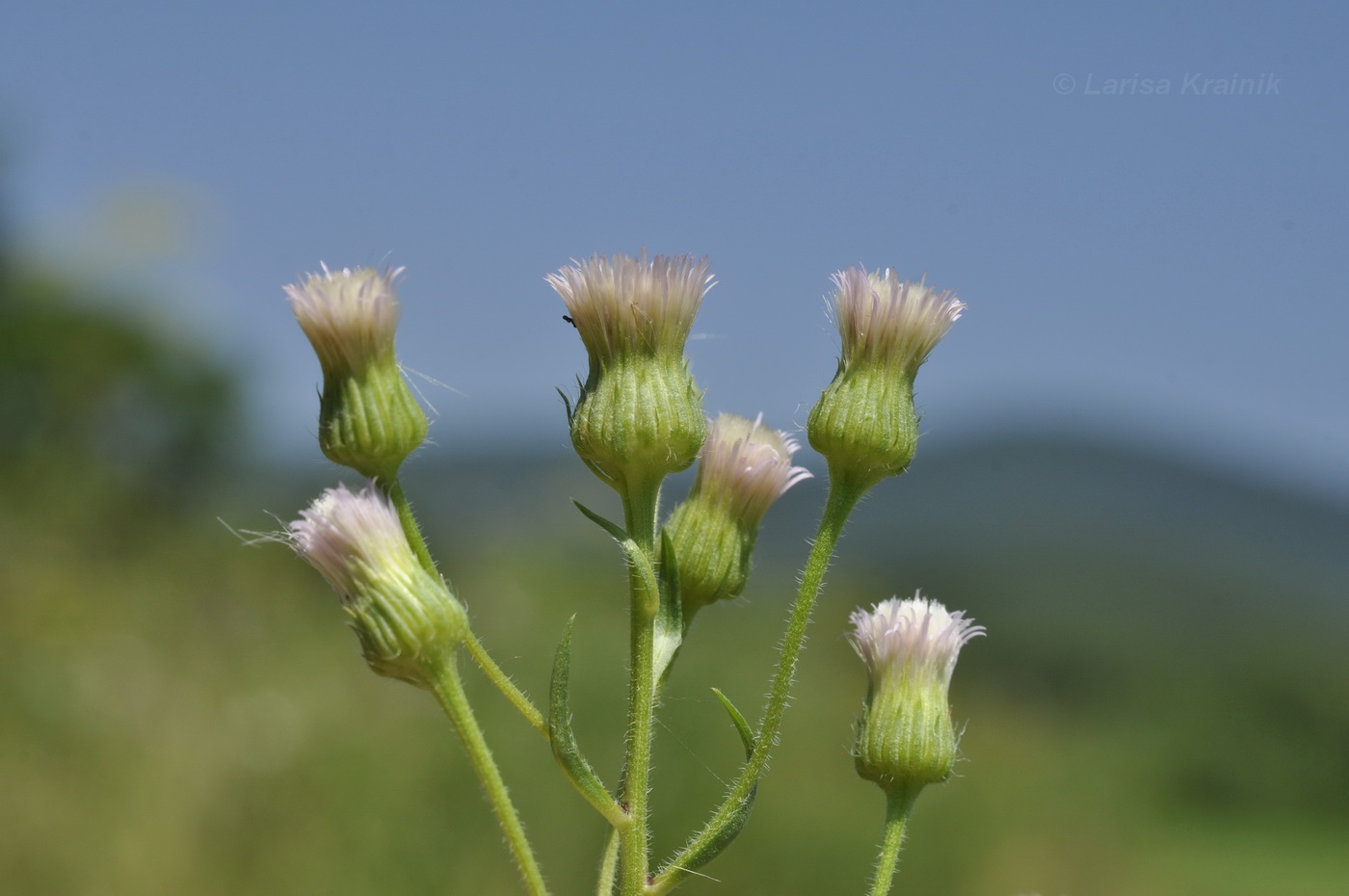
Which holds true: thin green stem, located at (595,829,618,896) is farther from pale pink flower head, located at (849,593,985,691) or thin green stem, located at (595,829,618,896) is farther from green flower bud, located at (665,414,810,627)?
pale pink flower head, located at (849,593,985,691)

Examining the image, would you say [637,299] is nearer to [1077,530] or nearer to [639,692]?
[639,692]

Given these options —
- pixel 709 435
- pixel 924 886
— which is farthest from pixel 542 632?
pixel 709 435

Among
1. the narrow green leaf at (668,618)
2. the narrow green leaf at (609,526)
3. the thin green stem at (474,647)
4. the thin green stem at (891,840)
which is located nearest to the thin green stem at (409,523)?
the thin green stem at (474,647)

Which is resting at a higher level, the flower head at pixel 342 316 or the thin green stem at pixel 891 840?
the flower head at pixel 342 316

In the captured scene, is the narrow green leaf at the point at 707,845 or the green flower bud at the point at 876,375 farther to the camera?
the green flower bud at the point at 876,375

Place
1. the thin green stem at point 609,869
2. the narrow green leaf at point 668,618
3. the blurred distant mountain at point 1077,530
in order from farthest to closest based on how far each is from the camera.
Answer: the blurred distant mountain at point 1077,530 < the narrow green leaf at point 668,618 < the thin green stem at point 609,869

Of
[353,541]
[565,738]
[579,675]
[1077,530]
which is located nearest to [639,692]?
[565,738]

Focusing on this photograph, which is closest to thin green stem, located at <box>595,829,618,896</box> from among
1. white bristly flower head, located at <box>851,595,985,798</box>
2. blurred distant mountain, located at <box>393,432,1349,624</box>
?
white bristly flower head, located at <box>851,595,985,798</box>

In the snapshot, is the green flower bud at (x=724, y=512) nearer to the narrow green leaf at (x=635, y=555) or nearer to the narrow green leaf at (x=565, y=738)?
the narrow green leaf at (x=635, y=555)
